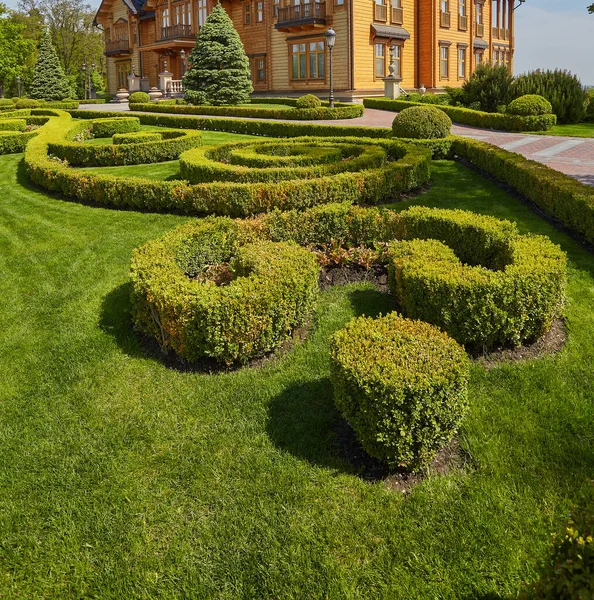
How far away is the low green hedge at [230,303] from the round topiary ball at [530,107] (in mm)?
18188

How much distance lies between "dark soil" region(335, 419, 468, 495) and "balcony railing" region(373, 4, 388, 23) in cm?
3406

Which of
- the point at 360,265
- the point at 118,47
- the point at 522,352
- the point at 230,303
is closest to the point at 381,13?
the point at 118,47

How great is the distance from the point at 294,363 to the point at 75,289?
360 cm

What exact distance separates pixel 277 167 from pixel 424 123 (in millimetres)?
5960

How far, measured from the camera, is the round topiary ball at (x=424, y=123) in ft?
52.7

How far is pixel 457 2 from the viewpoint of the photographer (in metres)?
38.2

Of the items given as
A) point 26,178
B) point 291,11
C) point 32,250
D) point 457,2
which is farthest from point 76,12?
point 32,250

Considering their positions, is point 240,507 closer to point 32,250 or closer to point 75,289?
point 75,289

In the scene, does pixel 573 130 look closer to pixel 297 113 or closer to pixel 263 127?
pixel 297 113

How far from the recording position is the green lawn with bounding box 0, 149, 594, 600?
3.33 m

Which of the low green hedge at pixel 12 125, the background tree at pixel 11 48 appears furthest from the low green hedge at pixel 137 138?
the background tree at pixel 11 48

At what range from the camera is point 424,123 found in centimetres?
1605

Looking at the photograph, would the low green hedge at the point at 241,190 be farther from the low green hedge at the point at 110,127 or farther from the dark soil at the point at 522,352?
the low green hedge at the point at 110,127

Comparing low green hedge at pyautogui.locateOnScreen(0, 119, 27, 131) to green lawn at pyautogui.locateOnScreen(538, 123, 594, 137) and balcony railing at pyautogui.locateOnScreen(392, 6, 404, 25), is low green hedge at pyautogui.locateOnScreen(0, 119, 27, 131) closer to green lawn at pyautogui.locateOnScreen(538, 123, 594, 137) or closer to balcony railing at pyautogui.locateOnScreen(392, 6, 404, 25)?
green lawn at pyautogui.locateOnScreen(538, 123, 594, 137)
